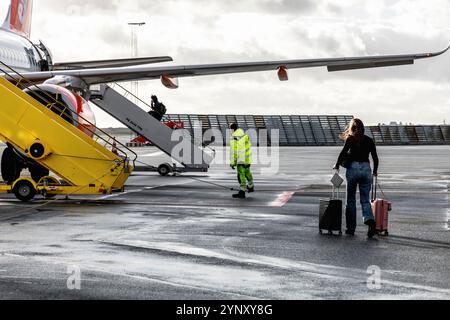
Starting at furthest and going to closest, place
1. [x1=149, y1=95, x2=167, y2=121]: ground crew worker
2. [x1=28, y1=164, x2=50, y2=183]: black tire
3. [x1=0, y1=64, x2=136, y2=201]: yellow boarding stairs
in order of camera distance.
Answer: [x1=149, y1=95, x2=167, y2=121]: ground crew worker
[x1=28, y1=164, x2=50, y2=183]: black tire
[x1=0, y1=64, x2=136, y2=201]: yellow boarding stairs

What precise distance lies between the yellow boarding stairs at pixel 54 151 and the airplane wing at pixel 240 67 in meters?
8.58

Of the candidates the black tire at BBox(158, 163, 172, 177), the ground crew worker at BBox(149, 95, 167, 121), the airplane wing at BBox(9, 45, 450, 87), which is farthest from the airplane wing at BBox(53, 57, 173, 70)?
the black tire at BBox(158, 163, 172, 177)

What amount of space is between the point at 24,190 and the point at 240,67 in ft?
38.6

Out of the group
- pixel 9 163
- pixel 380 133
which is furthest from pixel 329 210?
pixel 380 133

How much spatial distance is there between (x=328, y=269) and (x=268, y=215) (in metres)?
6.18

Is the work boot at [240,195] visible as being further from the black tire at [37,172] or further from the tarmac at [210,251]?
the black tire at [37,172]

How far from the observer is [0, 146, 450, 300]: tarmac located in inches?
336

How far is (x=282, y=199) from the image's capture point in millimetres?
19766

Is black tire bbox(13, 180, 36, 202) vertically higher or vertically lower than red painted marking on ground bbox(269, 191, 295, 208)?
higher

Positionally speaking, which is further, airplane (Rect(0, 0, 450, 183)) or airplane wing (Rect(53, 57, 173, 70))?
airplane wing (Rect(53, 57, 173, 70))

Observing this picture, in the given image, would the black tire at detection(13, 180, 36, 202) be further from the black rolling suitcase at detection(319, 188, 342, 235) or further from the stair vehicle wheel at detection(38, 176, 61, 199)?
the black rolling suitcase at detection(319, 188, 342, 235)

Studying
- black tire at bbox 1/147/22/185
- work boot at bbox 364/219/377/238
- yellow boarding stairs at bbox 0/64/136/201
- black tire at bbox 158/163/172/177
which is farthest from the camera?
black tire at bbox 158/163/172/177

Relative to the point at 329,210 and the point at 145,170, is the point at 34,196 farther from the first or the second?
the point at 145,170

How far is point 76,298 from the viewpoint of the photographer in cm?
798
